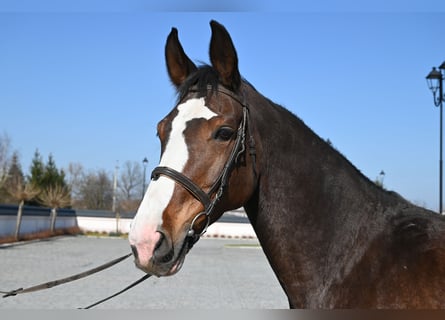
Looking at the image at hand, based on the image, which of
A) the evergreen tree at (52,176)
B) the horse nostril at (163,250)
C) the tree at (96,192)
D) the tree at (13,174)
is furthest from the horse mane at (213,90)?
the tree at (96,192)

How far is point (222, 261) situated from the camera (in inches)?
785

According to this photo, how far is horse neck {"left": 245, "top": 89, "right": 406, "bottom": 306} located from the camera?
2.59m

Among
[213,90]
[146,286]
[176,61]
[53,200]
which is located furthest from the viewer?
[53,200]

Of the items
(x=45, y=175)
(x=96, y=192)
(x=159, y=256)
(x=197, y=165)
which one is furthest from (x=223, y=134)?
(x=96, y=192)

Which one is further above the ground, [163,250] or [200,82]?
[200,82]

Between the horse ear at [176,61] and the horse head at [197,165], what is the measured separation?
0.09m

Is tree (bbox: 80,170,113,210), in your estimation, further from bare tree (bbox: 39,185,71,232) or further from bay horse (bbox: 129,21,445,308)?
bay horse (bbox: 129,21,445,308)

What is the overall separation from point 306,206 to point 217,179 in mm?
573

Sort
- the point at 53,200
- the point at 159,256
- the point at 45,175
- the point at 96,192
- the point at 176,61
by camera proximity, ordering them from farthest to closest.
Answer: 1. the point at 96,192
2. the point at 45,175
3. the point at 53,200
4. the point at 176,61
5. the point at 159,256

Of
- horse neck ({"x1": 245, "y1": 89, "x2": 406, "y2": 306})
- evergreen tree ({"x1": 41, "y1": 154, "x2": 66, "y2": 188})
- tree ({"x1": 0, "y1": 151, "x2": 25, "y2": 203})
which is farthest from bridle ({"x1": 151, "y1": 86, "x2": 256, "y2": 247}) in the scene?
evergreen tree ({"x1": 41, "y1": 154, "x2": 66, "y2": 188})

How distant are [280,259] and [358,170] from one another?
0.75m

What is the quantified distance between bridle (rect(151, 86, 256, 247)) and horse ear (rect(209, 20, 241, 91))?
74 millimetres

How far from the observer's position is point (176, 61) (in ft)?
9.86

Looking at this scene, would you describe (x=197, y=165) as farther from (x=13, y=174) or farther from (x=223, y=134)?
(x=13, y=174)
